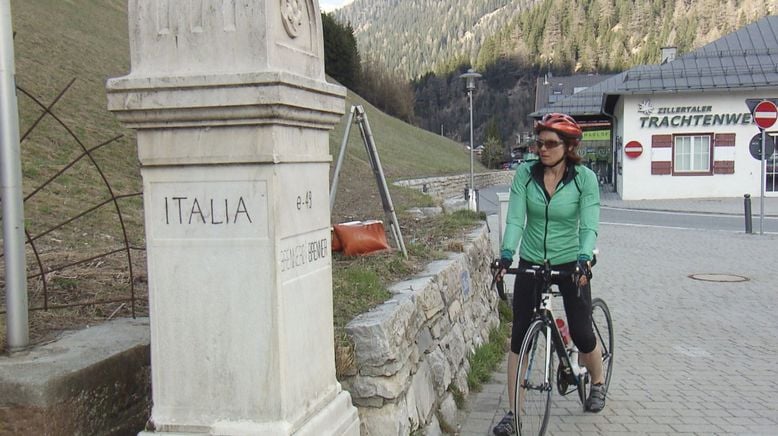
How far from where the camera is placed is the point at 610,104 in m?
36.0

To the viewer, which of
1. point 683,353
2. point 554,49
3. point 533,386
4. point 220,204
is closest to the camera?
point 220,204

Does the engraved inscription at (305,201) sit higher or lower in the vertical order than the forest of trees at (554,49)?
lower

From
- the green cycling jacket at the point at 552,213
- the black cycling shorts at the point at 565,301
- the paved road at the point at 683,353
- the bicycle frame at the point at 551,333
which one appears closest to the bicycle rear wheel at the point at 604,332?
the paved road at the point at 683,353

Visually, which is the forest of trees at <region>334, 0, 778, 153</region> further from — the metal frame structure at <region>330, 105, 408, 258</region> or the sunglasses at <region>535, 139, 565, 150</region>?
the sunglasses at <region>535, 139, 565, 150</region>

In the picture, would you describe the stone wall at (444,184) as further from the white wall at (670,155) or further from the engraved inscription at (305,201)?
the engraved inscription at (305,201)

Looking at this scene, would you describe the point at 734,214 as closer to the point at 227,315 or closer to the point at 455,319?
the point at 455,319

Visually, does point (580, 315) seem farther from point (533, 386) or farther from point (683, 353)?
A: point (683, 353)

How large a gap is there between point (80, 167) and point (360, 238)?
7281mm

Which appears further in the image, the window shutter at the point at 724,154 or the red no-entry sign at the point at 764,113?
the window shutter at the point at 724,154

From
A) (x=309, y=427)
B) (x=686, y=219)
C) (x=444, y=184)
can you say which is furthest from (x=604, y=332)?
(x=444, y=184)

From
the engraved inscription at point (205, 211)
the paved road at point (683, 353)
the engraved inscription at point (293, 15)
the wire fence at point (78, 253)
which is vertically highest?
the engraved inscription at point (293, 15)

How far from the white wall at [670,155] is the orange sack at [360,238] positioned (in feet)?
85.7

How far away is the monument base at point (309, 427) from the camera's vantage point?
2697 millimetres

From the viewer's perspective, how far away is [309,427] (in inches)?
113
